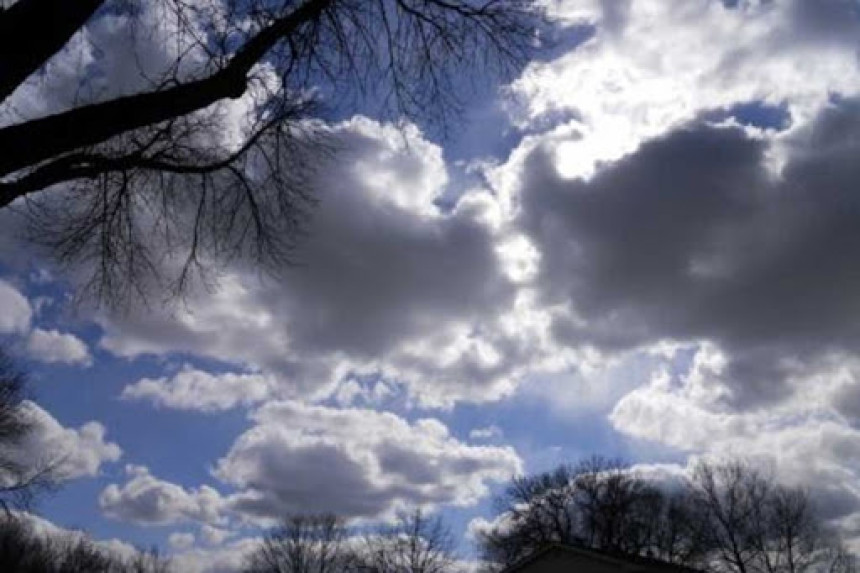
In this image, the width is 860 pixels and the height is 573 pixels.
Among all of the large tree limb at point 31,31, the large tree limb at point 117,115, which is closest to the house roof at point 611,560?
the large tree limb at point 117,115

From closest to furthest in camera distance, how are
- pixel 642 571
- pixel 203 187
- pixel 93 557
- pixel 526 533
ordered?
pixel 203 187 → pixel 642 571 → pixel 526 533 → pixel 93 557

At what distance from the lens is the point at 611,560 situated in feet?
97.2

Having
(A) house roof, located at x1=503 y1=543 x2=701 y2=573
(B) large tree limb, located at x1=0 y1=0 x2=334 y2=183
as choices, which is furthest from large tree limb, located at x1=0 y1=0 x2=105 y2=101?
(A) house roof, located at x1=503 y1=543 x2=701 y2=573

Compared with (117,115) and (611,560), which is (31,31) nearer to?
(117,115)

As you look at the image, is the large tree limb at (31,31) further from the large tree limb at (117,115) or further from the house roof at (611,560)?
the house roof at (611,560)

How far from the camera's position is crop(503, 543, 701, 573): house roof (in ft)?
96.7

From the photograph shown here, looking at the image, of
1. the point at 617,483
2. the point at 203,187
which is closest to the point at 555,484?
the point at 617,483

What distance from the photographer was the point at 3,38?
4.50 metres

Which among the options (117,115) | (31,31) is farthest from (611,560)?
(31,31)

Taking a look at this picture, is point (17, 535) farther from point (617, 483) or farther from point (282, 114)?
point (282, 114)

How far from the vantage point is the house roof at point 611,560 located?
2947cm

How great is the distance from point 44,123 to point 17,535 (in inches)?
4235

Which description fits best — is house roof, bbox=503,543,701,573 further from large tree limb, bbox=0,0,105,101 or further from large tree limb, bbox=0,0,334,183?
large tree limb, bbox=0,0,105,101

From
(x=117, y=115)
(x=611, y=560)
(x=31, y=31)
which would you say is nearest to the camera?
(x=31, y=31)
